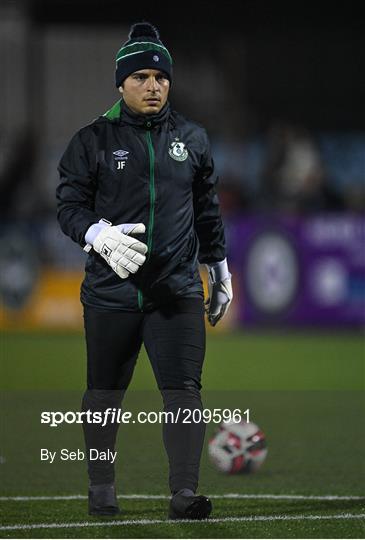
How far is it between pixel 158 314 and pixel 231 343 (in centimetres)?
1007

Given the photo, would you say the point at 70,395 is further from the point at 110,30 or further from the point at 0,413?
the point at 110,30

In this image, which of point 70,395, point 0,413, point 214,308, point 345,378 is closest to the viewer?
point 214,308

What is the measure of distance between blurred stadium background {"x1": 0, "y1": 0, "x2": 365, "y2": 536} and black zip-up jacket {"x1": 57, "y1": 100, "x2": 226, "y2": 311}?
133cm

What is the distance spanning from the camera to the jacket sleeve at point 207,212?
6.12 metres

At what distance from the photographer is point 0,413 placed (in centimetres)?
988

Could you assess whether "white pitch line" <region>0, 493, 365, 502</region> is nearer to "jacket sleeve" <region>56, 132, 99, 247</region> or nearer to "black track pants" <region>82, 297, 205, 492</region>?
"black track pants" <region>82, 297, 205, 492</region>

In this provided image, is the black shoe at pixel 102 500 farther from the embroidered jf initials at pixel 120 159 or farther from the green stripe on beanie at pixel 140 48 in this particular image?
the green stripe on beanie at pixel 140 48

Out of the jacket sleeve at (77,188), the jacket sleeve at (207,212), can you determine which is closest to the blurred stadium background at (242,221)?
the jacket sleeve at (207,212)

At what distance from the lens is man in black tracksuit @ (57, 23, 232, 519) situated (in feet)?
19.2

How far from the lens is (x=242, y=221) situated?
56.6 feet

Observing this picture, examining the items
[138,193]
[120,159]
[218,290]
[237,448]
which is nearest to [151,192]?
[138,193]

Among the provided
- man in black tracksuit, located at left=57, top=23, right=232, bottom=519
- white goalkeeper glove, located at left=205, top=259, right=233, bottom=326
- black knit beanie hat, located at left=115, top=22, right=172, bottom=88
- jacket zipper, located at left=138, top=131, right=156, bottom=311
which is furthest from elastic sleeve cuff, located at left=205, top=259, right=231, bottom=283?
black knit beanie hat, located at left=115, top=22, right=172, bottom=88

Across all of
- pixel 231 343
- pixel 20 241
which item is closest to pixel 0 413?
pixel 231 343

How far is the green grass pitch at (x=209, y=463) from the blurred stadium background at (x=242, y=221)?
0.03 m
